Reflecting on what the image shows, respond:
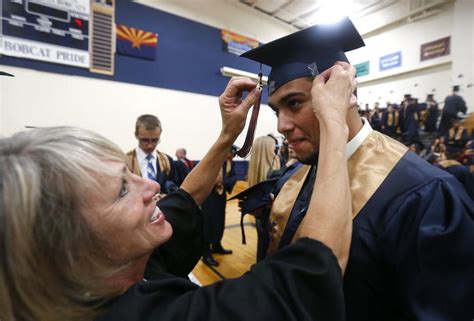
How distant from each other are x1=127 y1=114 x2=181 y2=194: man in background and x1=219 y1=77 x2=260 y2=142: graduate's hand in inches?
70.2

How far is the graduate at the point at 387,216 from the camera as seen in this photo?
0.74m

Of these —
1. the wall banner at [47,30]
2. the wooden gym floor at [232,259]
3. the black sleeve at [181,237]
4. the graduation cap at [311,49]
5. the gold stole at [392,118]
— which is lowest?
the wooden gym floor at [232,259]

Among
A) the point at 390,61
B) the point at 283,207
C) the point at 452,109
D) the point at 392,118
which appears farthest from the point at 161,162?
the point at 390,61

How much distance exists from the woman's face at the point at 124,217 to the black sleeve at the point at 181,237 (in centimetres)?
34

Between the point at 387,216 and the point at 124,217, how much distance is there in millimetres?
790

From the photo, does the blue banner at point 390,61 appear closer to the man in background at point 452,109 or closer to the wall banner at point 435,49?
the wall banner at point 435,49

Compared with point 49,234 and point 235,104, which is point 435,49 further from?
point 49,234

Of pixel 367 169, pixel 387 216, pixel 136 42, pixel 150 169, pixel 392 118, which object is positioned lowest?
pixel 150 169

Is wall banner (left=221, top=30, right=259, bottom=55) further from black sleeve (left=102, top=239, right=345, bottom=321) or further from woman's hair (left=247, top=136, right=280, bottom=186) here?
black sleeve (left=102, top=239, right=345, bottom=321)

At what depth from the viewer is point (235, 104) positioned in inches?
51.7

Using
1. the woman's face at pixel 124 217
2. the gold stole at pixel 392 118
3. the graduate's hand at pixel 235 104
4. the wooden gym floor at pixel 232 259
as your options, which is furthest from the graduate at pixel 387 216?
the gold stole at pixel 392 118

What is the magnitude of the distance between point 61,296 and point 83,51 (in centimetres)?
706

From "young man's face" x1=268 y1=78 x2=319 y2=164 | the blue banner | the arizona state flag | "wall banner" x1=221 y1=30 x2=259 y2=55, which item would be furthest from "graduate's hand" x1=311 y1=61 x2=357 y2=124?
the blue banner

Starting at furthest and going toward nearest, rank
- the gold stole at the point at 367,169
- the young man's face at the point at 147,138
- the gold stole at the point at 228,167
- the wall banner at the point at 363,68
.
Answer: the wall banner at the point at 363,68 < the gold stole at the point at 228,167 < the young man's face at the point at 147,138 < the gold stole at the point at 367,169
